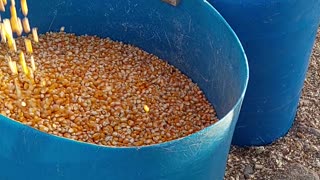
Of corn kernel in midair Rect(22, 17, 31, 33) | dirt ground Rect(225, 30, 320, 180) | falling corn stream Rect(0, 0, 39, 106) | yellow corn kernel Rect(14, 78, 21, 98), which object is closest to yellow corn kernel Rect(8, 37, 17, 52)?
falling corn stream Rect(0, 0, 39, 106)

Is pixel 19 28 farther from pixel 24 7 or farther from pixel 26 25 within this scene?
pixel 24 7

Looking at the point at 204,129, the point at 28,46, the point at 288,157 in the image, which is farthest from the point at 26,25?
the point at 204,129

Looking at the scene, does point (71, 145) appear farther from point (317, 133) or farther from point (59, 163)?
point (317, 133)

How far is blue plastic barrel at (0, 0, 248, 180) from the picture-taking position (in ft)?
5.75

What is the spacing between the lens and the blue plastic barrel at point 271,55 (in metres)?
2.57

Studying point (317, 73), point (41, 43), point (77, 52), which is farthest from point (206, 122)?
point (317, 73)

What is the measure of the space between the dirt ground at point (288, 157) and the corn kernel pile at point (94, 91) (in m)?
0.41

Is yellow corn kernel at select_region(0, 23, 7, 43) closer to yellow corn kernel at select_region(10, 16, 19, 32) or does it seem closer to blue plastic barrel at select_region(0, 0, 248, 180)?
yellow corn kernel at select_region(10, 16, 19, 32)

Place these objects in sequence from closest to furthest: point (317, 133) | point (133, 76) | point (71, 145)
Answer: point (71, 145) < point (133, 76) < point (317, 133)

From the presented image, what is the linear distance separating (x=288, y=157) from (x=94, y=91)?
1067 mm

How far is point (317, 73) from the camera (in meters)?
3.67

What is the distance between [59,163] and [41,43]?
58.4 inches

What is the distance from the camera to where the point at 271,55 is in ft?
8.93

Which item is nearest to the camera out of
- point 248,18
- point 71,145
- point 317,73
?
point 71,145
